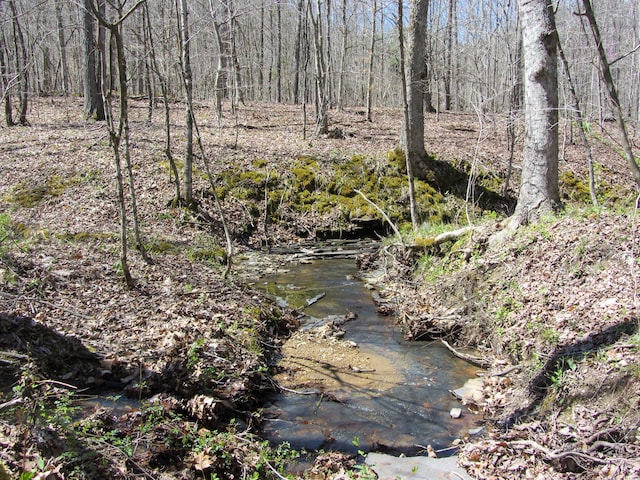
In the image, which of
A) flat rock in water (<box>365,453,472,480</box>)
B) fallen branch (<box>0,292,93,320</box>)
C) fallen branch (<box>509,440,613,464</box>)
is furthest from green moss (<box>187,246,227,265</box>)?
fallen branch (<box>509,440,613,464</box>)

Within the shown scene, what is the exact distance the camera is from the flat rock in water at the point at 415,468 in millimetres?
3916

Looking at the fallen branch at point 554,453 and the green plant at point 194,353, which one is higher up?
the green plant at point 194,353

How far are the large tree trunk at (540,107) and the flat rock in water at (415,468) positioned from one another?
14.7 feet

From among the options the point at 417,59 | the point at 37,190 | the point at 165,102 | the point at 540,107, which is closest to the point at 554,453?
the point at 540,107

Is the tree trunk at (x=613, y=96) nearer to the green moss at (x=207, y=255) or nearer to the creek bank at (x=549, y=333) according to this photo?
the creek bank at (x=549, y=333)

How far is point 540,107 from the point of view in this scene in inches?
280

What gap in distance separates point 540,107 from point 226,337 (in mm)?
5806

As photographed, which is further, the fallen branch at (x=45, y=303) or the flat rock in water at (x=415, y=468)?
the fallen branch at (x=45, y=303)

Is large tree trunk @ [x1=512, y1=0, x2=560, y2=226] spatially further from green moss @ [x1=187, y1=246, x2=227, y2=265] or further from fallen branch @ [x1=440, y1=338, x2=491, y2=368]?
green moss @ [x1=187, y1=246, x2=227, y2=265]

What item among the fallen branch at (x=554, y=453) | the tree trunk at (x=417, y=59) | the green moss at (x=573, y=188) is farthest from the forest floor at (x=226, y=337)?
the green moss at (x=573, y=188)

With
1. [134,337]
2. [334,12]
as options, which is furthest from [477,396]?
[334,12]

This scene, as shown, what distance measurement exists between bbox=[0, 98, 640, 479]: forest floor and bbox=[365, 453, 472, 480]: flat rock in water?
15 cm

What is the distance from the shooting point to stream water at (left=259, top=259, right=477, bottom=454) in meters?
→ 4.49

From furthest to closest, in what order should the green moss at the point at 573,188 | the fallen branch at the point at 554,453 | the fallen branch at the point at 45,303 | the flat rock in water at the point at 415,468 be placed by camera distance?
the green moss at the point at 573,188, the fallen branch at the point at 45,303, the flat rock in water at the point at 415,468, the fallen branch at the point at 554,453
